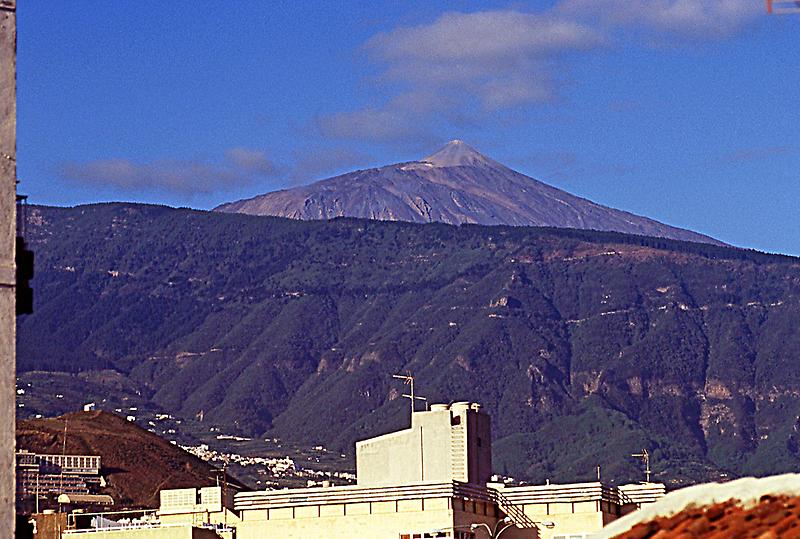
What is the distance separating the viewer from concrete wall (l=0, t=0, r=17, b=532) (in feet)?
70.2

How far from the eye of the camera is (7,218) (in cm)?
2200

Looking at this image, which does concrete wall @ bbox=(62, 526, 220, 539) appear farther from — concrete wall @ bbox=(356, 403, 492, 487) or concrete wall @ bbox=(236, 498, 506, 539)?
concrete wall @ bbox=(356, 403, 492, 487)

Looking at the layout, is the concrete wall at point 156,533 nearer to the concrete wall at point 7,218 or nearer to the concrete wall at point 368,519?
the concrete wall at point 368,519

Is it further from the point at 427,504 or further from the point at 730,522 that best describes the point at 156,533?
the point at 730,522

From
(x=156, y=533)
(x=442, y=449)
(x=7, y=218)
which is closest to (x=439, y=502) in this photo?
(x=156, y=533)

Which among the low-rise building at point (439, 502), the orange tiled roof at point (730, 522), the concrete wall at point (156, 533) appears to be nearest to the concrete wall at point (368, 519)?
the low-rise building at point (439, 502)

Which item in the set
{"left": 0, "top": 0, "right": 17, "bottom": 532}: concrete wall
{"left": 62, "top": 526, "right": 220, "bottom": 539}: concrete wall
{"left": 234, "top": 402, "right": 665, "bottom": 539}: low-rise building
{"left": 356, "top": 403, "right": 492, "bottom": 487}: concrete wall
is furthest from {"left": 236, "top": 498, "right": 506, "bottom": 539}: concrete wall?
{"left": 0, "top": 0, "right": 17, "bottom": 532}: concrete wall

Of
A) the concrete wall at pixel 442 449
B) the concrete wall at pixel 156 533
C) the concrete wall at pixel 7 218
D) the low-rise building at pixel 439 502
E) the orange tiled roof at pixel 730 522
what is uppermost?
the concrete wall at pixel 442 449

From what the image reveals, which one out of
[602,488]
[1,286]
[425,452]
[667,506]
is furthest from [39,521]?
[667,506]

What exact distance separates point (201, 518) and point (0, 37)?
2783 inches

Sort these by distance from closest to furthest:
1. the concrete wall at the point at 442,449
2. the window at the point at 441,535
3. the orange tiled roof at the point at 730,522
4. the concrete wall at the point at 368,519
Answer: the orange tiled roof at the point at 730,522
the window at the point at 441,535
the concrete wall at the point at 368,519
the concrete wall at the point at 442,449

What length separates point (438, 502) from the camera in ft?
258

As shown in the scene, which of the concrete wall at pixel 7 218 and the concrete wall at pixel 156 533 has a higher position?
the concrete wall at pixel 156 533

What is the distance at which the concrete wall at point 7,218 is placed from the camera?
2141cm
